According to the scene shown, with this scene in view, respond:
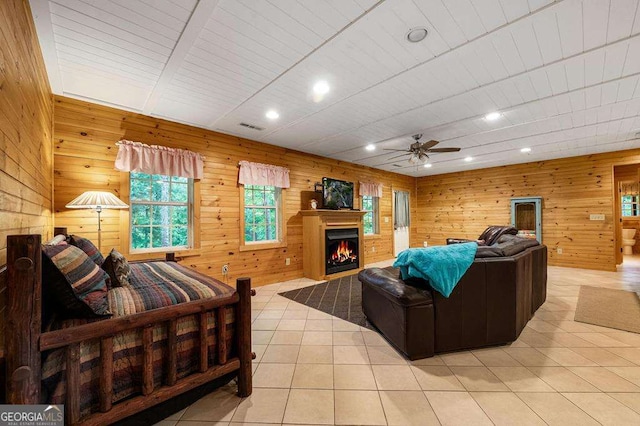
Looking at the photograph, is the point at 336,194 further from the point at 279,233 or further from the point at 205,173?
the point at 205,173

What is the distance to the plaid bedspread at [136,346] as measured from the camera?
1188mm

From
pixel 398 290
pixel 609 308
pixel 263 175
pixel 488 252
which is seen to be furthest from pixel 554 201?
pixel 263 175

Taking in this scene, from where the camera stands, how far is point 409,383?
1875 millimetres

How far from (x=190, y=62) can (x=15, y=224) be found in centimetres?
180

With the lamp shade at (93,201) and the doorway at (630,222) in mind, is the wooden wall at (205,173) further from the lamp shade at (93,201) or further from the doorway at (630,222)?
the doorway at (630,222)

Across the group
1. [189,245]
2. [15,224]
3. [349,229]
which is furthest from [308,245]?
[15,224]

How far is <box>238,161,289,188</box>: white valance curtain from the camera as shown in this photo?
4441mm

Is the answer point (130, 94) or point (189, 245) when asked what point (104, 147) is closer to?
point (130, 94)

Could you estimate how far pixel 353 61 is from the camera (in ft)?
7.66

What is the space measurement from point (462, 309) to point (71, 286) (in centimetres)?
269

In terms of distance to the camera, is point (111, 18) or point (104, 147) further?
point (104, 147)

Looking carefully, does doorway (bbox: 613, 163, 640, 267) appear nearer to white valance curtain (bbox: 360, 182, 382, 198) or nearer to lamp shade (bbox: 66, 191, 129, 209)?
white valance curtain (bbox: 360, 182, 382, 198)

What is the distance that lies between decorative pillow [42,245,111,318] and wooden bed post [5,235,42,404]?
0.16 metres

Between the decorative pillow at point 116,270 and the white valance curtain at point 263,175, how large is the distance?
2491 mm
